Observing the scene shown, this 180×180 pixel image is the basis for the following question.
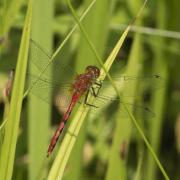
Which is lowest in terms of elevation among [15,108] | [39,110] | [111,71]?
[15,108]

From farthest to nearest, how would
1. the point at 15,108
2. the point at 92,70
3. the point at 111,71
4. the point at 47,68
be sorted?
the point at 111,71 < the point at 47,68 < the point at 92,70 < the point at 15,108

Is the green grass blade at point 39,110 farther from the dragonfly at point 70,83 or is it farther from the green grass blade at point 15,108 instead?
the green grass blade at point 15,108

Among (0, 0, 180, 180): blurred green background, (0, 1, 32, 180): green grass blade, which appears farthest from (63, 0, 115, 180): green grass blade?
(0, 1, 32, 180): green grass blade

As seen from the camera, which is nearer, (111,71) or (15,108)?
(15,108)

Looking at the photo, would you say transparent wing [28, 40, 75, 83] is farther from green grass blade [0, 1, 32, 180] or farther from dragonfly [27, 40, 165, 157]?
green grass blade [0, 1, 32, 180]

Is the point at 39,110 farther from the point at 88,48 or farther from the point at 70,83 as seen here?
the point at 88,48

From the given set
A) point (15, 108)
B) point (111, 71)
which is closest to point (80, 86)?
point (15, 108)

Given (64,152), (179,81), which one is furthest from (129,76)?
(179,81)

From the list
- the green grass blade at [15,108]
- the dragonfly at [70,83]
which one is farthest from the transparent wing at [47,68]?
the green grass blade at [15,108]
